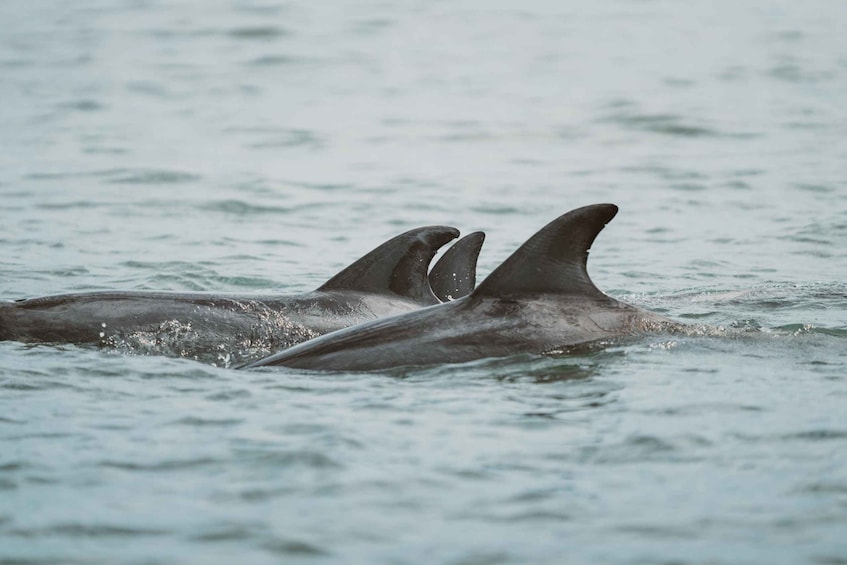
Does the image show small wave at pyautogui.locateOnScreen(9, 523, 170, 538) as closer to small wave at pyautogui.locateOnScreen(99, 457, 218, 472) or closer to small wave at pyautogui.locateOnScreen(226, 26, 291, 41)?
small wave at pyautogui.locateOnScreen(99, 457, 218, 472)

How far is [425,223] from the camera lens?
17.6 metres

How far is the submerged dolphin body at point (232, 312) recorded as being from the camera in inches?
402

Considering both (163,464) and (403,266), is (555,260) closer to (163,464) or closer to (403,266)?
(403,266)

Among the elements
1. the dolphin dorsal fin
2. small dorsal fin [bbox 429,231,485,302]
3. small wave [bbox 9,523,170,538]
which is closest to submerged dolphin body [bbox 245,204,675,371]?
the dolphin dorsal fin

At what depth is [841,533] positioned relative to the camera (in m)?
6.32

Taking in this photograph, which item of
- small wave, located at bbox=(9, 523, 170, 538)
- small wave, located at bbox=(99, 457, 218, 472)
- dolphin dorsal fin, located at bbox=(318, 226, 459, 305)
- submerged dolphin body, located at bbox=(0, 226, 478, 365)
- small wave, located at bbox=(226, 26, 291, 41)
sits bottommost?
small wave, located at bbox=(9, 523, 170, 538)

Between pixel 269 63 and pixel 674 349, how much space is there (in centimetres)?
2298

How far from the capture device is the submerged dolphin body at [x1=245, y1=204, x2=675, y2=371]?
29.5ft

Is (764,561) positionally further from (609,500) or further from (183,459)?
(183,459)

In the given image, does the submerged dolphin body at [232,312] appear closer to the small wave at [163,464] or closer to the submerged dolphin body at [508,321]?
the submerged dolphin body at [508,321]

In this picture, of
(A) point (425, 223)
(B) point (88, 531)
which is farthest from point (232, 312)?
(A) point (425, 223)

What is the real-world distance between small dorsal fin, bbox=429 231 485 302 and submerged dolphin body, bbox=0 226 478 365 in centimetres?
52

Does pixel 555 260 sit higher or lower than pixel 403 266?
higher

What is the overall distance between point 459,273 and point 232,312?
1870mm
